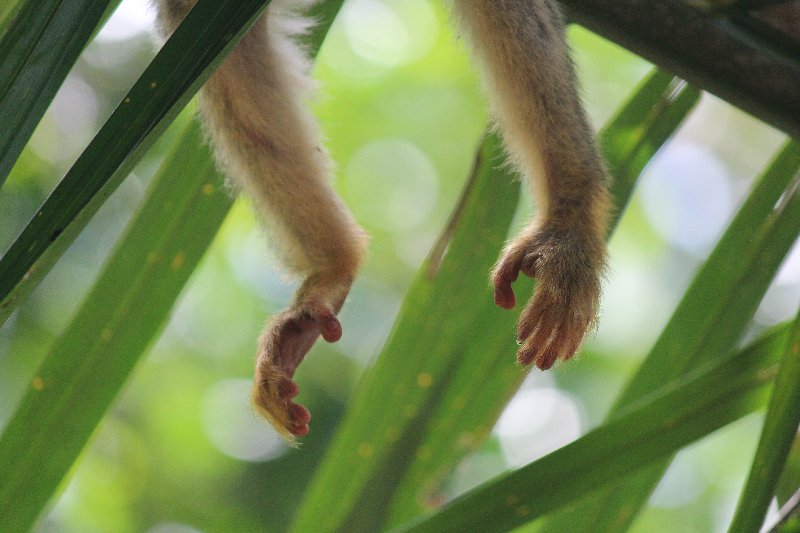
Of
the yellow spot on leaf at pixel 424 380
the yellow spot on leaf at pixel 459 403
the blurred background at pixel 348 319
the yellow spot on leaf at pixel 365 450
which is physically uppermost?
the blurred background at pixel 348 319

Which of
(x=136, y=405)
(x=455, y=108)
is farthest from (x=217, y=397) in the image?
(x=455, y=108)

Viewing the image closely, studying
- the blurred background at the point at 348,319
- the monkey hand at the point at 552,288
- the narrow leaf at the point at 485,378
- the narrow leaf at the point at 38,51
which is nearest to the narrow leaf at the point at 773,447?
the monkey hand at the point at 552,288

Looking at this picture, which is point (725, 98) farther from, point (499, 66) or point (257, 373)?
point (257, 373)

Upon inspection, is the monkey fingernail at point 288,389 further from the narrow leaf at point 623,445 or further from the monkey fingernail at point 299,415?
the narrow leaf at point 623,445

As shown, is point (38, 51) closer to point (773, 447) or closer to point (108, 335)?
point (108, 335)

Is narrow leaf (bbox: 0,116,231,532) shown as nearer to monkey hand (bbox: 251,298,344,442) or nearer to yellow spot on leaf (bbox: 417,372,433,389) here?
monkey hand (bbox: 251,298,344,442)

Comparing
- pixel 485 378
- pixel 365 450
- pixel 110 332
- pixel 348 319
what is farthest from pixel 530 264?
pixel 348 319
